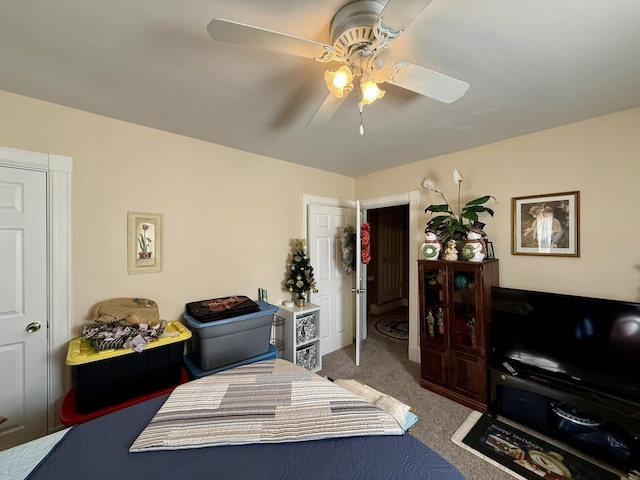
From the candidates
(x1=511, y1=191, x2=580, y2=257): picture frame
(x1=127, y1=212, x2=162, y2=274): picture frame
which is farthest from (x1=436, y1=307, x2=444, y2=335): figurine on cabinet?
(x1=127, y1=212, x2=162, y2=274): picture frame

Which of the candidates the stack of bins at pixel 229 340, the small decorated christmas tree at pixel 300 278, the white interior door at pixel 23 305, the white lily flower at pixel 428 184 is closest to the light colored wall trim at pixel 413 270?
the white lily flower at pixel 428 184

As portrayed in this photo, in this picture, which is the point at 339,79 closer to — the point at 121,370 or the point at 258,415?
the point at 258,415

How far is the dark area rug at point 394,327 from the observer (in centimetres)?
405

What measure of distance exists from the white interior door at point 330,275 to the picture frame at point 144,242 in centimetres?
163

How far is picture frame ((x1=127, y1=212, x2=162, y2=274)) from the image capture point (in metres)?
2.08

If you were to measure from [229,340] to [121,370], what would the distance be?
73 cm

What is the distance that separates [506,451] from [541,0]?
2593 mm

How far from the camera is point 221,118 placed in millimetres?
2002

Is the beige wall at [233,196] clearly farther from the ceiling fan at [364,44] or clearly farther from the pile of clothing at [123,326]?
the ceiling fan at [364,44]

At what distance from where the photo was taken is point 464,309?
2.40 m

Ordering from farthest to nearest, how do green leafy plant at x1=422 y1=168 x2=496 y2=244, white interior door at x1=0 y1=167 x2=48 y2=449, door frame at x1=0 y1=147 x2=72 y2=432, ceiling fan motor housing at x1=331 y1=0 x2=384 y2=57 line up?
green leafy plant at x1=422 y1=168 x2=496 y2=244 < door frame at x1=0 y1=147 x2=72 y2=432 < white interior door at x1=0 y1=167 x2=48 y2=449 < ceiling fan motor housing at x1=331 y1=0 x2=384 y2=57

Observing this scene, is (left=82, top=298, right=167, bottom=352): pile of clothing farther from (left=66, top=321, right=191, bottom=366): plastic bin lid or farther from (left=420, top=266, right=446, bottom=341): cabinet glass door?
(left=420, top=266, right=446, bottom=341): cabinet glass door

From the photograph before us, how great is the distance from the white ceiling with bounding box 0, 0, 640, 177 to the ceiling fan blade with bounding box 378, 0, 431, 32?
13.4 inches

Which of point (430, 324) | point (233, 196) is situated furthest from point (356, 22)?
point (430, 324)
